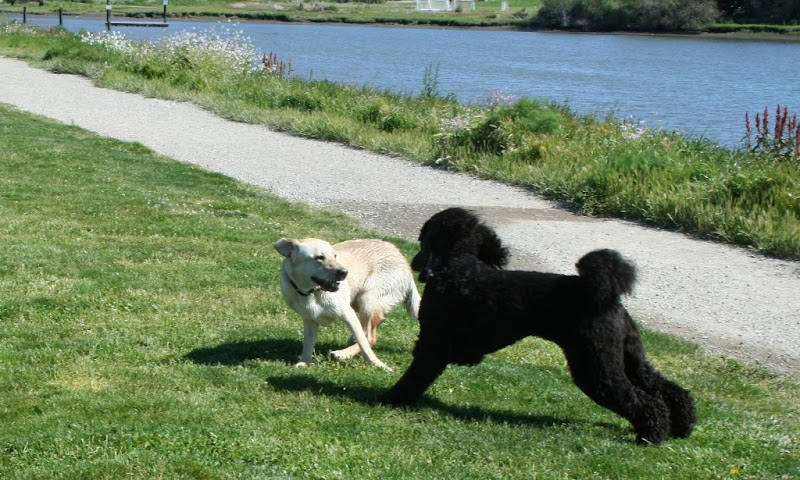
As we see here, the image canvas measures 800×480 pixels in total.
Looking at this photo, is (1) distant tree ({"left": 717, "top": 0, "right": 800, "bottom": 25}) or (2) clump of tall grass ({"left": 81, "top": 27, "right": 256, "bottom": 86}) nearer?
(2) clump of tall grass ({"left": 81, "top": 27, "right": 256, "bottom": 86})

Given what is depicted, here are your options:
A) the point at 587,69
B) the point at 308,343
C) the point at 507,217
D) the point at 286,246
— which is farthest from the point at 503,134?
the point at 587,69

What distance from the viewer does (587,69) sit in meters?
37.3

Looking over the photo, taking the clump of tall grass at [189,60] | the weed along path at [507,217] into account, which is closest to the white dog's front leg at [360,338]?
the weed along path at [507,217]

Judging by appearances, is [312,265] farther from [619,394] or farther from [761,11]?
[761,11]

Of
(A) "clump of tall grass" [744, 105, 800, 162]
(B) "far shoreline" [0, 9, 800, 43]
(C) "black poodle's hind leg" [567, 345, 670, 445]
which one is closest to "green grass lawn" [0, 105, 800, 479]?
(C) "black poodle's hind leg" [567, 345, 670, 445]

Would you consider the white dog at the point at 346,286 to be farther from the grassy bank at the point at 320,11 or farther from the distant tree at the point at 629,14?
the grassy bank at the point at 320,11

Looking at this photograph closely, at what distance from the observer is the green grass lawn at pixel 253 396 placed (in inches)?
199

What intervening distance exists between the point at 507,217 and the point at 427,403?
6711 millimetres

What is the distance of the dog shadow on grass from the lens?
228 inches

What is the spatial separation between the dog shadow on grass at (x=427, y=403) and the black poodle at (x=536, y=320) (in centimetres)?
19

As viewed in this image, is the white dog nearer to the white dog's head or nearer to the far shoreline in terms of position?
the white dog's head

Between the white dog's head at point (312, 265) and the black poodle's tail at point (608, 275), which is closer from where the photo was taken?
the black poodle's tail at point (608, 275)

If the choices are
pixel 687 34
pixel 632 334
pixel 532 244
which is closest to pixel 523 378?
pixel 632 334

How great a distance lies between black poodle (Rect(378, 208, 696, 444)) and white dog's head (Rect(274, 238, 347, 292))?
542 mm
